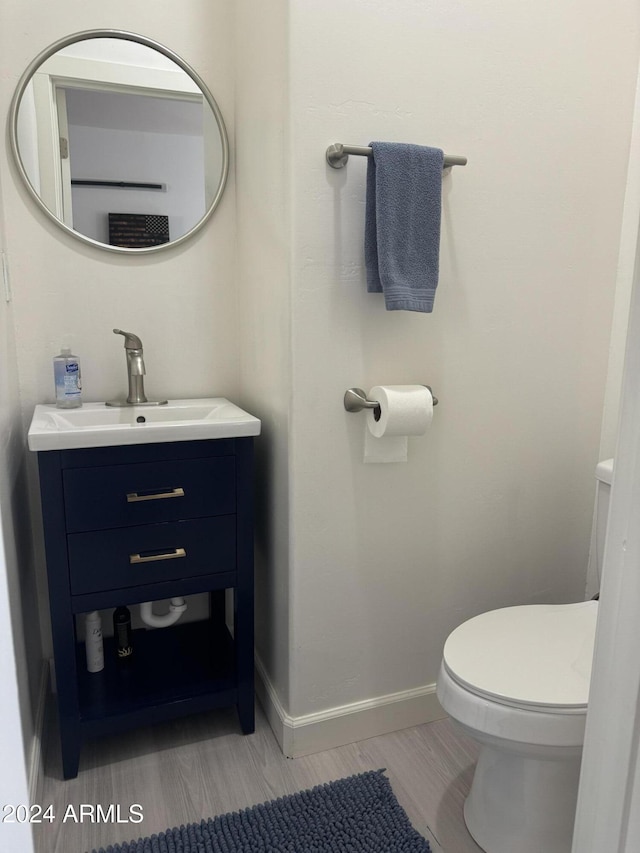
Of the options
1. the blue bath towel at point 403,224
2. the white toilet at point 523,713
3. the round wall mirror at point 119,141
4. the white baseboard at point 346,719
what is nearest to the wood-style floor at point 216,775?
the white baseboard at point 346,719

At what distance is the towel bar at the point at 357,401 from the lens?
1.57 meters

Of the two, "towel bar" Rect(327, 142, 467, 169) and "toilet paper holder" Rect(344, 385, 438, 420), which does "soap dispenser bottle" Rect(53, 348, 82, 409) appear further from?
"towel bar" Rect(327, 142, 467, 169)

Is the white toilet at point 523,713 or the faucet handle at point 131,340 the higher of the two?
the faucet handle at point 131,340

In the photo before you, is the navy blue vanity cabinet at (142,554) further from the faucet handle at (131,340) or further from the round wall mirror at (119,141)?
the round wall mirror at (119,141)

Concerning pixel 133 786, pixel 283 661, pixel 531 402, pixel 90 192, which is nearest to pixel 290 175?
pixel 90 192

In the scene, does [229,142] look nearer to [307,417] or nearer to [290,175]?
[290,175]

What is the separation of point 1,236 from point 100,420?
21.9 inches

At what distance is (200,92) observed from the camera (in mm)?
1873

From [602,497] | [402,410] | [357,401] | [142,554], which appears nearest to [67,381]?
[142,554]

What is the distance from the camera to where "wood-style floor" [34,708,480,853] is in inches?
58.8

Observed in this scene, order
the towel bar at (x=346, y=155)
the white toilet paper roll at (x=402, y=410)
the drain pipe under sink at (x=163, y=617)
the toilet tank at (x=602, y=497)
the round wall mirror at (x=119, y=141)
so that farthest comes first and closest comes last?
1. the drain pipe under sink at (x=163, y=617)
2. the round wall mirror at (x=119, y=141)
3. the toilet tank at (x=602, y=497)
4. the white toilet paper roll at (x=402, y=410)
5. the towel bar at (x=346, y=155)

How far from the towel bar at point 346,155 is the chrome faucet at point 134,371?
2.50 feet

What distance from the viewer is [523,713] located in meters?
1.26

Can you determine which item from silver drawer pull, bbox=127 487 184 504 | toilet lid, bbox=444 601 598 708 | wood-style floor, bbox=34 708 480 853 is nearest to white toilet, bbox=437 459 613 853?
toilet lid, bbox=444 601 598 708
